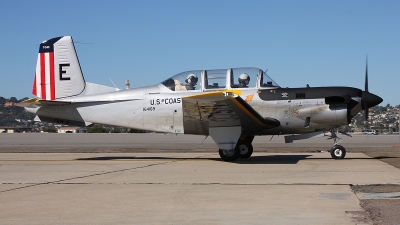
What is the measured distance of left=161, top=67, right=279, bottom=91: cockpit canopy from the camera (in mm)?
15047

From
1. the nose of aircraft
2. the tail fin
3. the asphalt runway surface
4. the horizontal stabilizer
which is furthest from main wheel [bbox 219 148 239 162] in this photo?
the tail fin

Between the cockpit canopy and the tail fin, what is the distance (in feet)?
15.2

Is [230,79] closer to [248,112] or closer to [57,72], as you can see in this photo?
[248,112]

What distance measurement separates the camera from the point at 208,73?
15.2m

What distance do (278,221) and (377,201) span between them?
2186 mm

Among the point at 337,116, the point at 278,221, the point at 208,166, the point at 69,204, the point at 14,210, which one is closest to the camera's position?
the point at 278,221

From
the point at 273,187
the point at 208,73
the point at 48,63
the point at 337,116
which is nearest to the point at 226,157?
the point at 208,73

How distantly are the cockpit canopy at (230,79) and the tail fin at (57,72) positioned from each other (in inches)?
182

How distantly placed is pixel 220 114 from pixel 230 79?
1367mm

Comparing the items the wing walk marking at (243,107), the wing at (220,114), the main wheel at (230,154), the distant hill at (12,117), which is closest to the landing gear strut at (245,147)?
the wing at (220,114)

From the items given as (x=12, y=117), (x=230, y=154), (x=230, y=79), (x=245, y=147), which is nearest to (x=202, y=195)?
(x=230, y=154)

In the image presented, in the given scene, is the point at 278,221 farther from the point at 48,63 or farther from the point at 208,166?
the point at 48,63

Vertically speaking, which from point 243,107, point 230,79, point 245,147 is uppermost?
point 230,79

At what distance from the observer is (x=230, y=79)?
1503 centimetres
